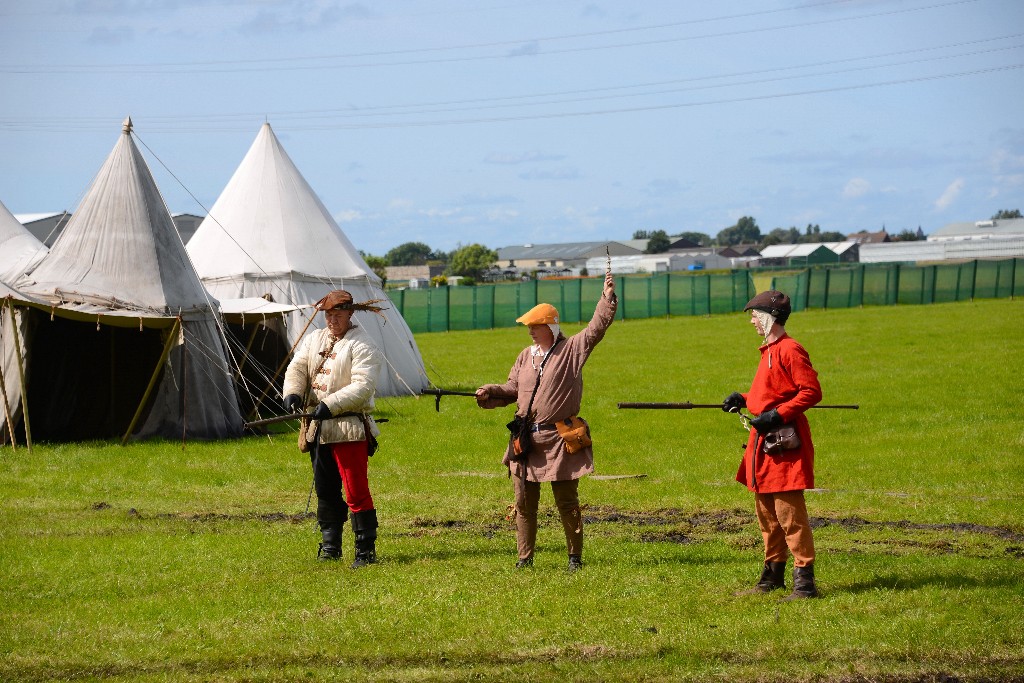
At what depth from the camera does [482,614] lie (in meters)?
7.04

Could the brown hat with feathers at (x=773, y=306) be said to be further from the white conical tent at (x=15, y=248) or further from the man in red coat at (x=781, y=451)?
the white conical tent at (x=15, y=248)

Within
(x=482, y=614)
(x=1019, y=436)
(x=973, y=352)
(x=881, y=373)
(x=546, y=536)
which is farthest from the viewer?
(x=973, y=352)

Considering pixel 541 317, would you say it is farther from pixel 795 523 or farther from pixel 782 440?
pixel 795 523

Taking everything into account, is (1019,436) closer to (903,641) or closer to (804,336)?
(903,641)

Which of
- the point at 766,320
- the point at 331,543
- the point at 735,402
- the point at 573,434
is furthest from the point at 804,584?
the point at 331,543

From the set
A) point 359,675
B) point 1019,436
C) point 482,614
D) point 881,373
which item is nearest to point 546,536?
point 482,614

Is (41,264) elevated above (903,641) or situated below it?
above

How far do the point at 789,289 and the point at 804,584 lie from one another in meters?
43.6

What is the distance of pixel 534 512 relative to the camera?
829 centimetres

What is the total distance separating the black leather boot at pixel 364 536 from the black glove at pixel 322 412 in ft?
2.60

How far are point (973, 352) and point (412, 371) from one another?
1204 cm

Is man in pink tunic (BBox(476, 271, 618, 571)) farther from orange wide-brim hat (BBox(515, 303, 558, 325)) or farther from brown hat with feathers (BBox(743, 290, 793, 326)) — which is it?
brown hat with feathers (BBox(743, 290, 793, 326))

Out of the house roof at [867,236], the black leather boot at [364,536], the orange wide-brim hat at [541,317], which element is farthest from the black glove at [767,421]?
the house roof at [867,236]

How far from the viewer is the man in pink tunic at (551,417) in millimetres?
7934
